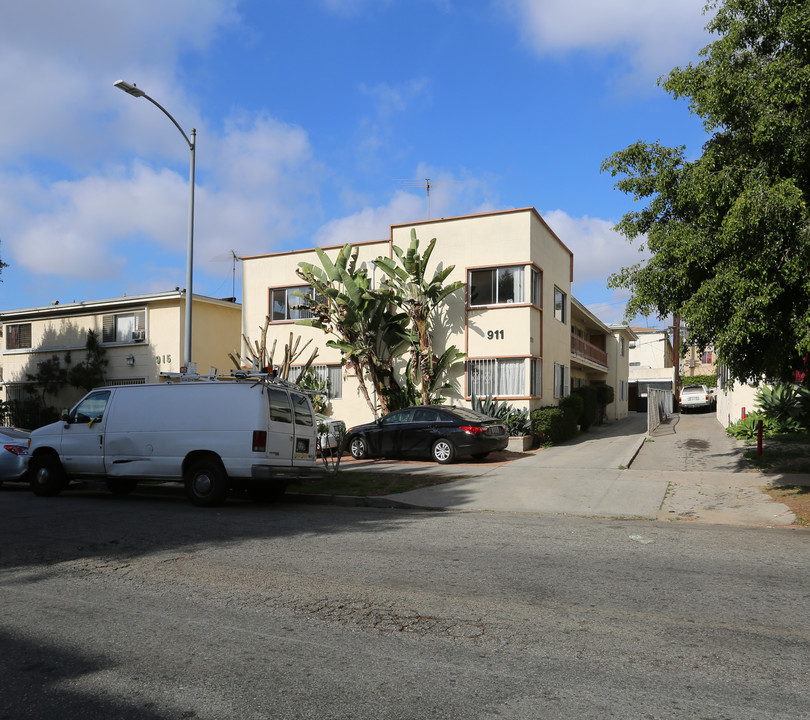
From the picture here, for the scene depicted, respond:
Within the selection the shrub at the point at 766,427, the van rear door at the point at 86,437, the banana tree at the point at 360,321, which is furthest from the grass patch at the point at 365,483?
the shrub at the point at 766,427

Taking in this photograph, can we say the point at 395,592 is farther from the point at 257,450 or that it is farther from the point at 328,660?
the point at 257,450

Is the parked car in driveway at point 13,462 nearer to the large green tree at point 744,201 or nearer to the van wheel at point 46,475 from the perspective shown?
the van wheel at point 46,475

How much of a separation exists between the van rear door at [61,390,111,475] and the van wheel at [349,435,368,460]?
294 inches

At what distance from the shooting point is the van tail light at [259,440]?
425 inches

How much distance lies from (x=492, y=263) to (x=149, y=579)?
654 inches

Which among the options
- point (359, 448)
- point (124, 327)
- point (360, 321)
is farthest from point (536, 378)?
point (124, 327)

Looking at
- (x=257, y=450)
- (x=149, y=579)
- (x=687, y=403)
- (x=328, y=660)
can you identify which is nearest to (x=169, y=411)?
(x=257, y=450)

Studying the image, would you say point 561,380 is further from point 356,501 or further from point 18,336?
point 18,336

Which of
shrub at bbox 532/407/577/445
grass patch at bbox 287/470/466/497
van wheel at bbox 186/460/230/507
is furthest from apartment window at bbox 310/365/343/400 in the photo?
van wheel at bbox 186/460/230/507

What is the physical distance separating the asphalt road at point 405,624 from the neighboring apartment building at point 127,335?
1889cm

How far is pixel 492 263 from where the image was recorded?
845 inches

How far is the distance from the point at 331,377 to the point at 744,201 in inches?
642

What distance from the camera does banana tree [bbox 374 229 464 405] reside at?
69.2 feet

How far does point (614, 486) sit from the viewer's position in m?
12.4
